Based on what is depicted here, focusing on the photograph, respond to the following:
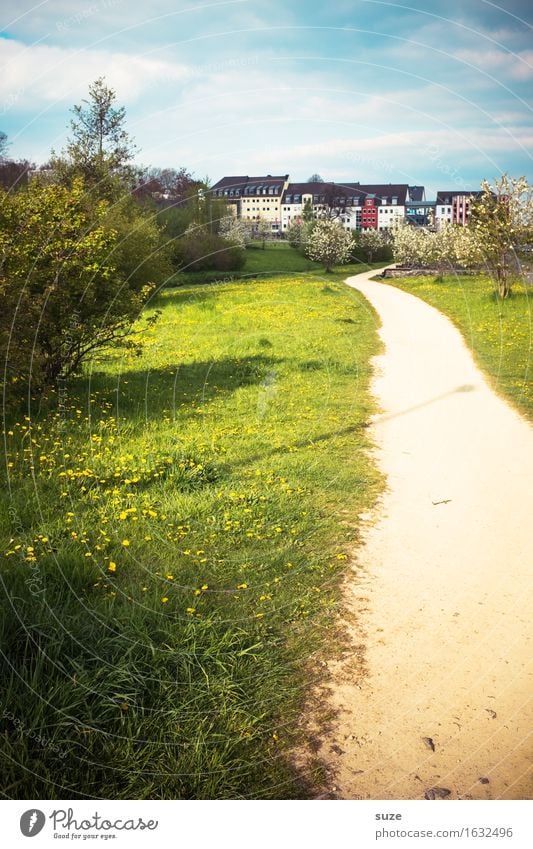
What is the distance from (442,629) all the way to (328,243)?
30.4m

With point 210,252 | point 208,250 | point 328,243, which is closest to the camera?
point 210,252

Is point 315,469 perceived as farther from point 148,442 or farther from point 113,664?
point 113,664

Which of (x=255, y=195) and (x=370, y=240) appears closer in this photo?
(x=255, y=195)

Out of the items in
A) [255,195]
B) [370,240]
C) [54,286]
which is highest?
[370,240]

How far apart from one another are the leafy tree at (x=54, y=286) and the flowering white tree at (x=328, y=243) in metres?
16.1

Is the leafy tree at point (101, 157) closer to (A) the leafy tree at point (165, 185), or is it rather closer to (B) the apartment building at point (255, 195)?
(A) the leafy tree at point (165, 185)

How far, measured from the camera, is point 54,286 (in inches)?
435

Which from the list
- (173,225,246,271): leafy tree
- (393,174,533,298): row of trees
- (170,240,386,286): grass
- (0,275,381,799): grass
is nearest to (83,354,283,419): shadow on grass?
(0,275,381,799): grass

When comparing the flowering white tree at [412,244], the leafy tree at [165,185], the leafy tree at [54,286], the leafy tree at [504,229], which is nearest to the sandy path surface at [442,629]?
the leafy tree at [54,286]

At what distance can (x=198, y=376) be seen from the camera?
1473 centimetres

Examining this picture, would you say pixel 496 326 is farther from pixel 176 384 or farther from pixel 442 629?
pixel 442 629

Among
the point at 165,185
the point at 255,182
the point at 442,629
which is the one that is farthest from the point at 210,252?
the point at 442,629

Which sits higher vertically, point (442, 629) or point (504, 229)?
point (504, 229)

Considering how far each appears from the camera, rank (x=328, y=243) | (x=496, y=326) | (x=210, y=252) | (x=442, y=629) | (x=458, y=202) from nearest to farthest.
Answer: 1. (x=442, y=629)
2. (x=210, y=252)
3. (x=496, y=326)
4. (x=458, y=202)
5. (x=328, y=243)
